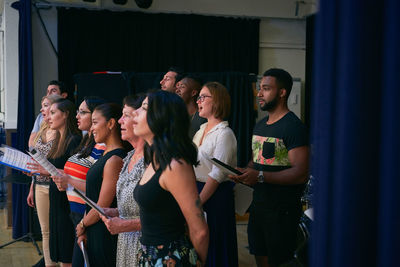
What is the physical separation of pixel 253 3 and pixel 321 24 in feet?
20.0

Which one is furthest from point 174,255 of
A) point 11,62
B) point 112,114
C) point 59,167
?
point 11,62

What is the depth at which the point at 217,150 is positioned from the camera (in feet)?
9.43

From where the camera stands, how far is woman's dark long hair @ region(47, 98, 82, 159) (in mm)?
3221

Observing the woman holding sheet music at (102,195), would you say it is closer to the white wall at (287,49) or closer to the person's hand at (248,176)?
the person's hand at (248,176)

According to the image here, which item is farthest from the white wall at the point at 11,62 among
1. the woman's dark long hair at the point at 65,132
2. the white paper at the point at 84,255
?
the white paper at the point at 84,255

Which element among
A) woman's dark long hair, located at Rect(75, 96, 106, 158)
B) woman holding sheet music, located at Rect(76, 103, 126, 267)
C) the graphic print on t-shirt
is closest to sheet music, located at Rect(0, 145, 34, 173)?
woman's dark long hair, located at Rect(75, 96, 106, 158)

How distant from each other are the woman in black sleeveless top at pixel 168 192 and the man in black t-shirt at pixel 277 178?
3.31ft

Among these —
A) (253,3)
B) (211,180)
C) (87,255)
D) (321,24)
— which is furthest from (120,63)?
(321,24)

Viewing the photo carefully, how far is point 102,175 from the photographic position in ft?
7.67

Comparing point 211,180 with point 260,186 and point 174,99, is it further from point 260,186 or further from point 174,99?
point 174,99

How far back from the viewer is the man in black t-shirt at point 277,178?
2594 millimetres

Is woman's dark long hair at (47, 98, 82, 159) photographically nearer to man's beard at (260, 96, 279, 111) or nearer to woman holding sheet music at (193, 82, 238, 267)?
woman holding sheet music at (193, 82, 238, 267)

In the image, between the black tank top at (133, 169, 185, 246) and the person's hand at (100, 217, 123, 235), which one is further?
the person's hand at (100, 217, 123, 235)

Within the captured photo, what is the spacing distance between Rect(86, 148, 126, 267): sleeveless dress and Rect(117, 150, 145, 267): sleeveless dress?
24 centimetres
